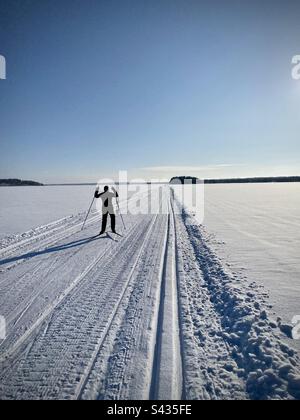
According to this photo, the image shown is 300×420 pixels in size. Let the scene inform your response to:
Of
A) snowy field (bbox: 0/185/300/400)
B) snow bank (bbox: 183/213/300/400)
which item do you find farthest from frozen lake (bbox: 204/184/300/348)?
snow bank (bbox: 183/213/300/400)

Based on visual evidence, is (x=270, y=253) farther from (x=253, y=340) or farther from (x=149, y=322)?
(x=149, y=322)

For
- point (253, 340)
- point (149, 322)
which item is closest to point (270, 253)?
point (253, 340)

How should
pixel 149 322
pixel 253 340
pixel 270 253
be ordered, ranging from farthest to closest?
pixel 270 253 → pixel 149 322 → pixel 253 340

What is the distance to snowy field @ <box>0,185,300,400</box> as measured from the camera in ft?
8.92

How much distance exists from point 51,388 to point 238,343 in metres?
2.46

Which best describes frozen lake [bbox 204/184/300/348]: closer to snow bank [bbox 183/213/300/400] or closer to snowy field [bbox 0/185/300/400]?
snowy field [bbox 0/185/300/400]

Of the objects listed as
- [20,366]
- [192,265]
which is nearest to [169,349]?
[20,366]

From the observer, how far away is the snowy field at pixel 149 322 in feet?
8.92

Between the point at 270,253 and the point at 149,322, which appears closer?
the point at 149,322

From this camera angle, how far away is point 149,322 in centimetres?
378

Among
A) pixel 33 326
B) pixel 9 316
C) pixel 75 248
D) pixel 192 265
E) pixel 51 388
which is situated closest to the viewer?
pixel 51 388
